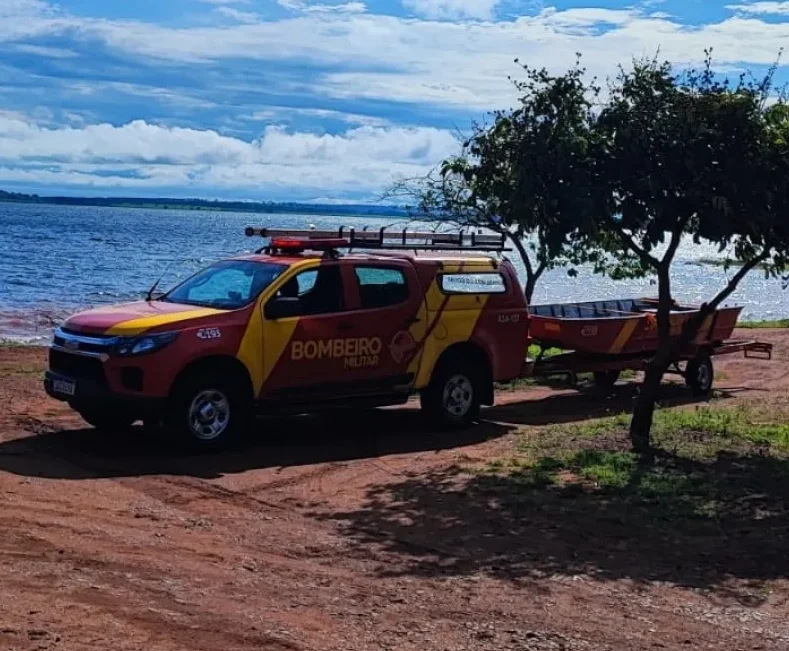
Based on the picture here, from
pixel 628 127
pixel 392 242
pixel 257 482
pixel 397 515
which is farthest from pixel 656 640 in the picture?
pixel 392 242

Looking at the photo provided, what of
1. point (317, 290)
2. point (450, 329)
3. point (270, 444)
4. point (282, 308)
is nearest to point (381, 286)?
point (317, 290)

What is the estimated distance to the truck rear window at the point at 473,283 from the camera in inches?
487

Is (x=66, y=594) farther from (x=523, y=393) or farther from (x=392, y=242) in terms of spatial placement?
(x=523, y=393)

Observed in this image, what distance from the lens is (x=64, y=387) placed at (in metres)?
10.4

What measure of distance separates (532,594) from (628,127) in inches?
191

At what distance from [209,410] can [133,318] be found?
1069mm

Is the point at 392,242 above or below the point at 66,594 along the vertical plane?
above

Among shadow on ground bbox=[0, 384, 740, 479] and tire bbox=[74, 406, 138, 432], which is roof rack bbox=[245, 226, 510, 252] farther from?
tire bbox=[74, 406, 138, 432]

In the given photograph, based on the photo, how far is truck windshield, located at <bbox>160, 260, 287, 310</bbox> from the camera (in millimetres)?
10961

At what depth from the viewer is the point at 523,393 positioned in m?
15.7

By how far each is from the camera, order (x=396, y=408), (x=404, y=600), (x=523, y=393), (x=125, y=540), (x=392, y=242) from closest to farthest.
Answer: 1. (x=404, y=600)
2. (x=125, y=540)
3. (x=392, y=242)
4. (x=396, y=408)
5. (x=523, y=393)

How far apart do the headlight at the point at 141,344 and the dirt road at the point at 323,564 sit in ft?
3.08

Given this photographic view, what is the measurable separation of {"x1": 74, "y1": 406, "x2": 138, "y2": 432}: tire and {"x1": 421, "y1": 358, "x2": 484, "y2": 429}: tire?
3.13 m

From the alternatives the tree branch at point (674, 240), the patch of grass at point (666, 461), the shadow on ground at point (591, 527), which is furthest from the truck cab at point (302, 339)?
the tree branch at point (674, 240)
